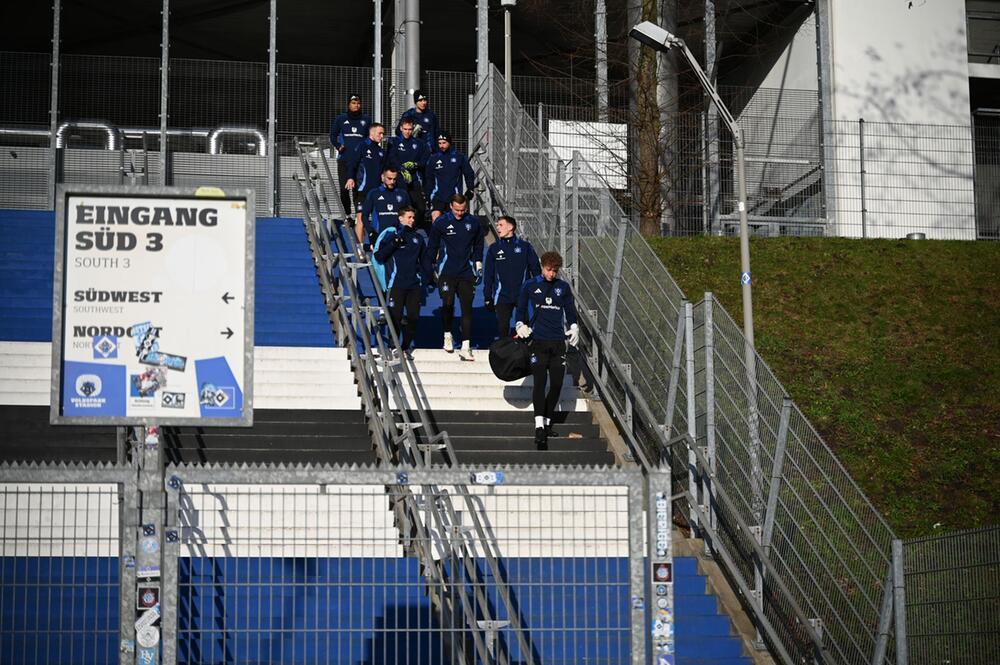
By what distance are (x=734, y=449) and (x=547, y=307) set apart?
268 centimetres

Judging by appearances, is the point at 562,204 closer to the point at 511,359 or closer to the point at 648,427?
the point at 511,359

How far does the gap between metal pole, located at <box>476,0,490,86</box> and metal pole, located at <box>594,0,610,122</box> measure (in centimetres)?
199

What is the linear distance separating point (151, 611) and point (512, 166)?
1335cm

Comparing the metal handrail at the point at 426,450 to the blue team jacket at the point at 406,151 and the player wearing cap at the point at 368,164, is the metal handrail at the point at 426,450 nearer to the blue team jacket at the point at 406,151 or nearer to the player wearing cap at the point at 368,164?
the player wearing cap at the point at 368,164

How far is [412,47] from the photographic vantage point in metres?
25.7

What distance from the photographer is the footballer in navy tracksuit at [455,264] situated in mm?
15672

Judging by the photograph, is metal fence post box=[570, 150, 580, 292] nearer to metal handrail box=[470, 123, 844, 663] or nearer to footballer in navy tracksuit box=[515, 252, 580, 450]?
metal handrail box=[470, 123, 844, 663]

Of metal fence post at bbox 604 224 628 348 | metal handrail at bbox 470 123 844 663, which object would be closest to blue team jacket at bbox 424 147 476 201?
metal handrail at bbox 470 123 844 663

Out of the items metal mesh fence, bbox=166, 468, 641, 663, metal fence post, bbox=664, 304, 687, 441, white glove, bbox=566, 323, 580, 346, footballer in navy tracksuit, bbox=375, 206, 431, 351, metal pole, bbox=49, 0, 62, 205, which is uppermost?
metal pole, bbox=49, 0, 62, 205

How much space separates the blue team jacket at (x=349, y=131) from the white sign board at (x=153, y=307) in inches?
521

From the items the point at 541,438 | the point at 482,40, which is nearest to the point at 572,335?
the point at 541,438

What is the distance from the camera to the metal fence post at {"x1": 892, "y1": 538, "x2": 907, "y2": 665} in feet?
32.0

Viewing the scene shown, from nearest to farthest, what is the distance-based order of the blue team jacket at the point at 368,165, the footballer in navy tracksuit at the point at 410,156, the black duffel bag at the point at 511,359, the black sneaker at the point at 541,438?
the black sneaker at the point at 541,438 → the black duffel bag at the point at 511,359 → the blue team jacket at the point at 368,165 → the footballer in navy tracksuit at the point at 410,156

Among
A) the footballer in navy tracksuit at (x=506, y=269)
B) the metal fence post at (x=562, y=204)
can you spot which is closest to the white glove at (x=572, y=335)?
the footballer in navy tracksuit at (x=506, y=269)
